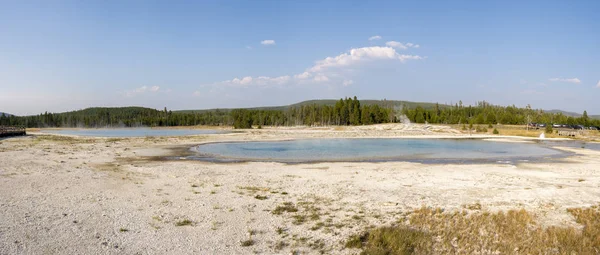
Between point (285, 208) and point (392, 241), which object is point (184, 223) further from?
point (392, 241)

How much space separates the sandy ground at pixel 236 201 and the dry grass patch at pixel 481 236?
649 millimetres

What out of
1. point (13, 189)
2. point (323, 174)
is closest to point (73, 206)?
point (13, 189)

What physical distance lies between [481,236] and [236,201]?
791cm

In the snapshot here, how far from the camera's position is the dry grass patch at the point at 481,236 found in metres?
8.15

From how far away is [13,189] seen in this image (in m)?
13.7

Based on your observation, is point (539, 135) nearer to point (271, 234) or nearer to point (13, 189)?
point (271, 234)

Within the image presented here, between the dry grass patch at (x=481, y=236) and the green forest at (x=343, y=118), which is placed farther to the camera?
the green forest at (x=343, y=118)

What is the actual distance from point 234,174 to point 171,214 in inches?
328

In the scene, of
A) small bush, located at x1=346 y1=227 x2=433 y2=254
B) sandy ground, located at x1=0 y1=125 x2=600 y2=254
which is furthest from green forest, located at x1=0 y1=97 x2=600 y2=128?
small bush, located at x1=346 y1=227 x2=433 y2=254

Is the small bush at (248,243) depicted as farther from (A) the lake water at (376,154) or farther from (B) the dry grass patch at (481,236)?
(A) the lake water at (376,154)

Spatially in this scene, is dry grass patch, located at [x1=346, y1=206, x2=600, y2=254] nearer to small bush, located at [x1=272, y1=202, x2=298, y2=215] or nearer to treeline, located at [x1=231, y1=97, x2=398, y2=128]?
small bush, located at [x1=272, y1=202, x2=298, y2=215]

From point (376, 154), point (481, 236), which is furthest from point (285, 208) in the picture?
point (376, 154)

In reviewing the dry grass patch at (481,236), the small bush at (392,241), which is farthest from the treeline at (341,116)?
the small bush at (392,241)

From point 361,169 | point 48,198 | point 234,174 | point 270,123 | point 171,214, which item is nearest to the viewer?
point 171,214
